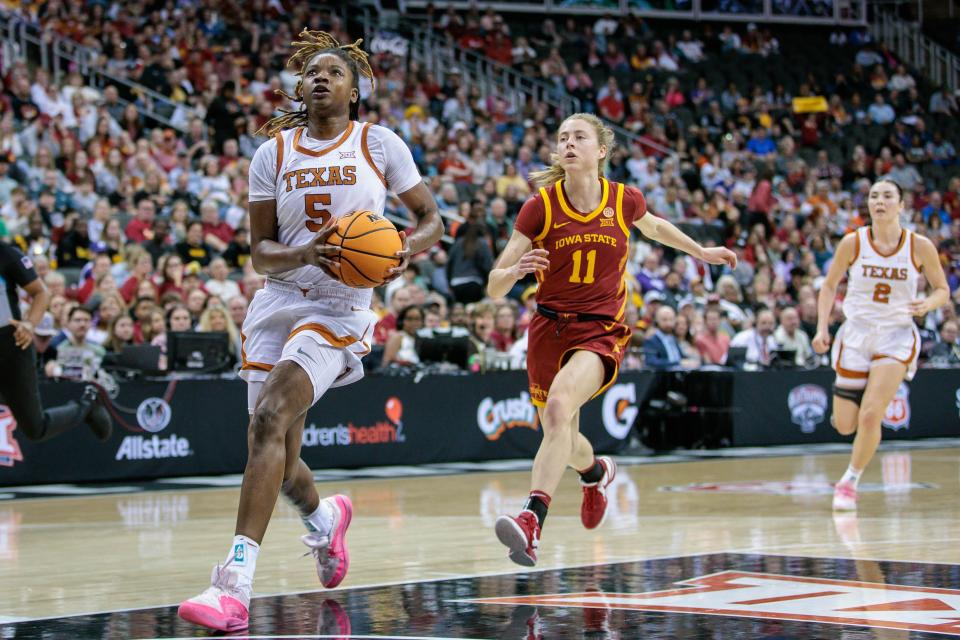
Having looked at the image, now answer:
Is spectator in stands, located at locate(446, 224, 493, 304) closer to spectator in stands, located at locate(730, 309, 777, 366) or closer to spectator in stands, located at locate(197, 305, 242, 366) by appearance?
spectator in stands, located at locate(730, 309, 777, 366)

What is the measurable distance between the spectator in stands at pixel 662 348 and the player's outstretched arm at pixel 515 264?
8.90 metres

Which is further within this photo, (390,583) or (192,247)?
(192,247)

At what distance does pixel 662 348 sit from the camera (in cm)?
1612

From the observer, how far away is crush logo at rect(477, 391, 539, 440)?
14.6 metres

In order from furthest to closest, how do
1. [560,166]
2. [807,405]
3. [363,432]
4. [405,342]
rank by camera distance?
[807,405] → [405,342] → [363,432] → [560,166]

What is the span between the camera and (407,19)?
26625 mm

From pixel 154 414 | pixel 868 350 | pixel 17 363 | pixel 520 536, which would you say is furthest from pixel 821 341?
pixel 154 414

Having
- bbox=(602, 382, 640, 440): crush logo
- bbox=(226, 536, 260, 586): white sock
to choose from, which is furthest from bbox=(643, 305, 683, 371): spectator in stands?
bbox=(226, 536, 260, 586): white sock

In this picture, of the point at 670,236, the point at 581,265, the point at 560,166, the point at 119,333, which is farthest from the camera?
the point at 119,333

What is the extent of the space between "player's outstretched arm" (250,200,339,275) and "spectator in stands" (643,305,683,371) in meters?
10.6

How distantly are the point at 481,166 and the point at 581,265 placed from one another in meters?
13.6

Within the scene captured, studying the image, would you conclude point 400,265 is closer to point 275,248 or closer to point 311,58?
point 275,248

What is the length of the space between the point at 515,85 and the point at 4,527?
17907 millimetres

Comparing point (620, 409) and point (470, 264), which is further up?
point (470, 264)
